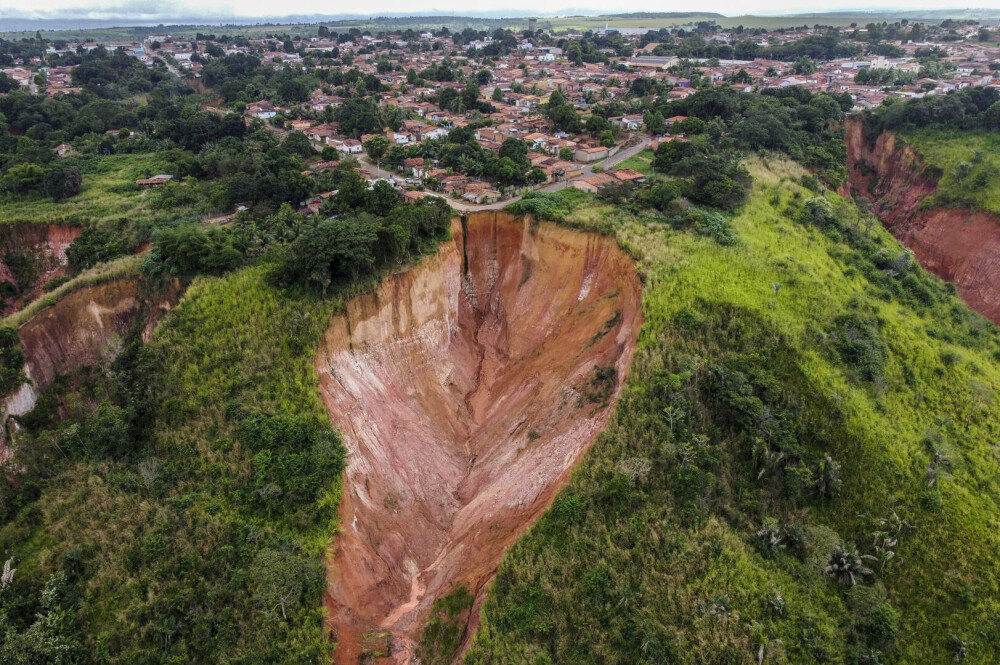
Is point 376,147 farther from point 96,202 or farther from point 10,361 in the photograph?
point 10,361

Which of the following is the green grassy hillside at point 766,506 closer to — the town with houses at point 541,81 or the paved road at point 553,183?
the paved road at point 553,183

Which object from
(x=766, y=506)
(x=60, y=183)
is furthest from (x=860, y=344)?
(x=60, y=183)

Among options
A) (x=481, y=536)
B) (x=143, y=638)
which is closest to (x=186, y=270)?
(x=143, y=638)

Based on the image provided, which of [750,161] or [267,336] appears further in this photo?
[750,161]

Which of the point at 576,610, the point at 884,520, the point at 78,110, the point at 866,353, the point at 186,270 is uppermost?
the point at 78,110

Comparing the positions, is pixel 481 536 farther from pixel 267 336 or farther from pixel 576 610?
pixel 267 336

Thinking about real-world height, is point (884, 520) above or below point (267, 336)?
below

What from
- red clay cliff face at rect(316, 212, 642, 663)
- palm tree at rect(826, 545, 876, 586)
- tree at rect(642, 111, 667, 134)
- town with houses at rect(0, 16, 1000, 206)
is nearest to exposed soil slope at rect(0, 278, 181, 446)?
red clay cliff face at rect(316, 212, 642, 663)
